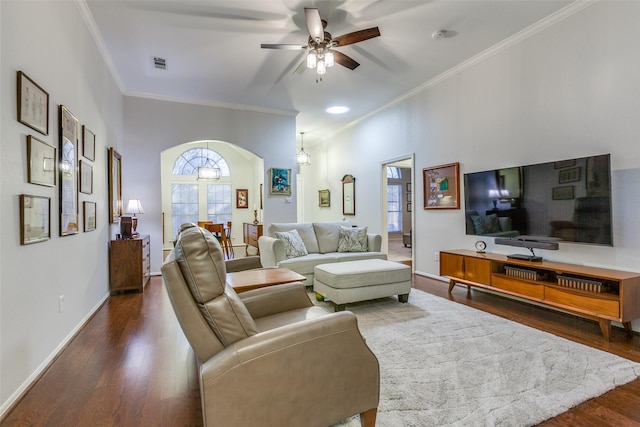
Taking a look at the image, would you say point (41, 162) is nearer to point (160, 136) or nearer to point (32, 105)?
point (32, 105)

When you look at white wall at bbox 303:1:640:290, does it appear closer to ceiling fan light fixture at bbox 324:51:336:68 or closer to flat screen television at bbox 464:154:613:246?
→ flat screen television at bbox 464:154:613:246

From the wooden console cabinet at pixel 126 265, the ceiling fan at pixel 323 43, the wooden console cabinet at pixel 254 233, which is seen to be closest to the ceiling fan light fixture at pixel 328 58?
the ceiling fan at pixel 323 43

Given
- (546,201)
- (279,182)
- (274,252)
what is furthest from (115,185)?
(546,201)

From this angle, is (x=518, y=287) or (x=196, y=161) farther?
(x=196, y=161)

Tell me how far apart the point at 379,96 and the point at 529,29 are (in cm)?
233

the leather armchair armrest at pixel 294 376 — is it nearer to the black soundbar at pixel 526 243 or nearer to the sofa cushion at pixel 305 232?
the black soundbar at pixel 526 243

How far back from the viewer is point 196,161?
868cm

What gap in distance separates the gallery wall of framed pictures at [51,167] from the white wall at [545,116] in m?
4.41

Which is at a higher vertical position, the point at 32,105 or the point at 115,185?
the point at 32,105

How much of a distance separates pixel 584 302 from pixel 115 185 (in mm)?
5471

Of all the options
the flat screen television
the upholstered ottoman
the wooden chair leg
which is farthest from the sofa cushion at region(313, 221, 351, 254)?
the wooden chair leg

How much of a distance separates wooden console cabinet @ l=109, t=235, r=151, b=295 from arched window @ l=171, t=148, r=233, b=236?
4.61m

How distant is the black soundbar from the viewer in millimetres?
2975

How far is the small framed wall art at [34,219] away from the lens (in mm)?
1874
